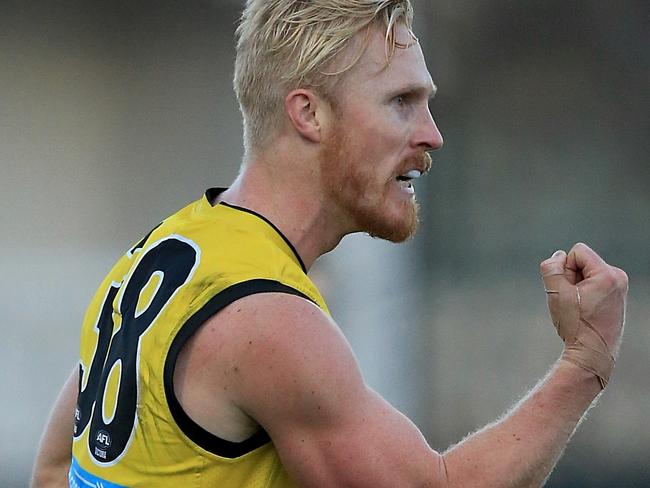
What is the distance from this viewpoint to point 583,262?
198 cm

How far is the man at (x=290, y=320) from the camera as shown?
1710 millimetres

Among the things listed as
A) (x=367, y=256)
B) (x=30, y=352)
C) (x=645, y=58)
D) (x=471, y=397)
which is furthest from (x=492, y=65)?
(x=30, y=352)

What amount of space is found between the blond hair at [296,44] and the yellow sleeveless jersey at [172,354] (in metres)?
0.21

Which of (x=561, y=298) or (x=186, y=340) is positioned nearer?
(x=186, y=340)

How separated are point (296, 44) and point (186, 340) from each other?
57cm

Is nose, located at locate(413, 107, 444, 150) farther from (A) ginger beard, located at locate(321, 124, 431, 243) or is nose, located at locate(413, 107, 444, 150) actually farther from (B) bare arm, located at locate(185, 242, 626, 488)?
(B) bare arm, located at locate(185, 242, 626, 488)

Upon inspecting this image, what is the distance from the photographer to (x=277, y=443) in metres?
1.74

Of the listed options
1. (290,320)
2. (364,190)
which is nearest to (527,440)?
(290,320)

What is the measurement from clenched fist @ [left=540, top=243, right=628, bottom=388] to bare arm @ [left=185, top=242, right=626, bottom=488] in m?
0.23

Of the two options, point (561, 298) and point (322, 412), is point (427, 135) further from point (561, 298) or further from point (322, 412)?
point (322, 412)

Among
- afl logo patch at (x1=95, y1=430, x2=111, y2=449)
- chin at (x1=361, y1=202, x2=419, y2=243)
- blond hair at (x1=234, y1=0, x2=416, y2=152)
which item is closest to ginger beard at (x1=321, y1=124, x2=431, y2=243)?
chin at (x1=361, y1=202, x2=419, y2=243)

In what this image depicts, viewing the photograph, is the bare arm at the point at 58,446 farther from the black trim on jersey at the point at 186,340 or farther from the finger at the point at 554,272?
the finger at the point at 554,272

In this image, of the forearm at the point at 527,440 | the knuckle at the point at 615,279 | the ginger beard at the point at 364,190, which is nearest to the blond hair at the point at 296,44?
the ginger beard at the point at 364,190

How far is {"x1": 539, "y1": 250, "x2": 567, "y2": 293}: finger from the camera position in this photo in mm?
1981
